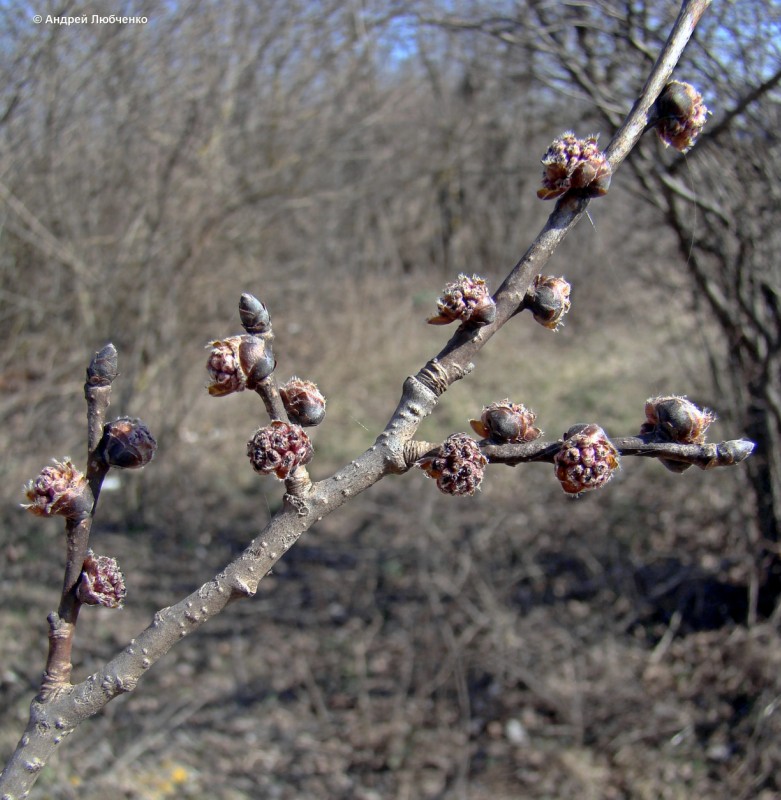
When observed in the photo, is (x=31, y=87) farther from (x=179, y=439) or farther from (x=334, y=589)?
(x=334, y=589)

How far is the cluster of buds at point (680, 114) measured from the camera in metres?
1.00

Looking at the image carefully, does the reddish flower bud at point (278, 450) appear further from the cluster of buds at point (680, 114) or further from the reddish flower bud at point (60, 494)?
the cluster of buds at point (680, 114)

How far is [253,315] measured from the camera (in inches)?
34.8

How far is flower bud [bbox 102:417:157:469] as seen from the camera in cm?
88

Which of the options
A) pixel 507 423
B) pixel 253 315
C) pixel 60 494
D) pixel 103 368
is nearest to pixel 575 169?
pixel 507 423

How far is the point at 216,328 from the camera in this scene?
6.07m

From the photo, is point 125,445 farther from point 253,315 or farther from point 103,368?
point 253,315

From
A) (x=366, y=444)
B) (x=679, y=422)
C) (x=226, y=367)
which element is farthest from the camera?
(x=366, y=444)

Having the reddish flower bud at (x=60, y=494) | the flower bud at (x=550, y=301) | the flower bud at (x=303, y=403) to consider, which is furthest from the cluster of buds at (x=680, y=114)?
the reddish flower bud at (x=60, y=494)

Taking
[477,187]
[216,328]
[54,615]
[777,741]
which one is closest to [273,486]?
[216,328]

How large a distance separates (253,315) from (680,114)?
0.60 meters

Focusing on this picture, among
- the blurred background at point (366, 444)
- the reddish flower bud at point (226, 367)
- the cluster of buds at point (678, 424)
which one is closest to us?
the reddish flower bud at point (226, 367)

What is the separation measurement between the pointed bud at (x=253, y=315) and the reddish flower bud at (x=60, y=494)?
0.83 ft

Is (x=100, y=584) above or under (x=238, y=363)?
under
